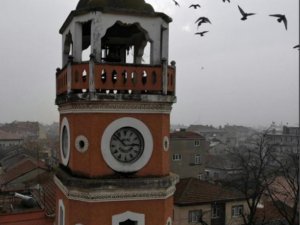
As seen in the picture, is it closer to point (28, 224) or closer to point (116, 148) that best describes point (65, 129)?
point (116, 148)

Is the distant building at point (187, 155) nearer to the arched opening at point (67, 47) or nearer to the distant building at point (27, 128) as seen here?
the arched opening at point (67, 47)

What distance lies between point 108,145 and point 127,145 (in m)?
0.46

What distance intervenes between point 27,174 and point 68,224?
→ 2890cm

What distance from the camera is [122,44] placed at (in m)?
11.5

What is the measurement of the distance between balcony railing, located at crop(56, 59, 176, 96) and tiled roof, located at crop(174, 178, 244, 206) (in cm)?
2018

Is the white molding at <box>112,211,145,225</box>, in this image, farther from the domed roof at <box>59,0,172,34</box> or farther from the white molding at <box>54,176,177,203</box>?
the domed roof at <box>59,0,172,34</box>

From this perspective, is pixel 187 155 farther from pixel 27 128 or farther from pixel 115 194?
pixel 27 128

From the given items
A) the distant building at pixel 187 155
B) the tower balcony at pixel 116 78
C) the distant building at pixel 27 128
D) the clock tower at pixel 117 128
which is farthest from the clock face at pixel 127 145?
the distant building at pixel 27 128

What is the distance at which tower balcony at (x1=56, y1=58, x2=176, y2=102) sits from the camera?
862 centimetres

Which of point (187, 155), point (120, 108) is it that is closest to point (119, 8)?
point (120, 108)

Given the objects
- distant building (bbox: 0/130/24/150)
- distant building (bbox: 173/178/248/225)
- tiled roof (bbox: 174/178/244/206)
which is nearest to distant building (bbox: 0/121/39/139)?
distant building (bbox: 0/130/24/150)

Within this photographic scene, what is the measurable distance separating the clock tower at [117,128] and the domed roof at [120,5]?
0.9 inches

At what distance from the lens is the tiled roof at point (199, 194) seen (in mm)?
28359

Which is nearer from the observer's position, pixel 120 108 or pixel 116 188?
pixel 116 188
